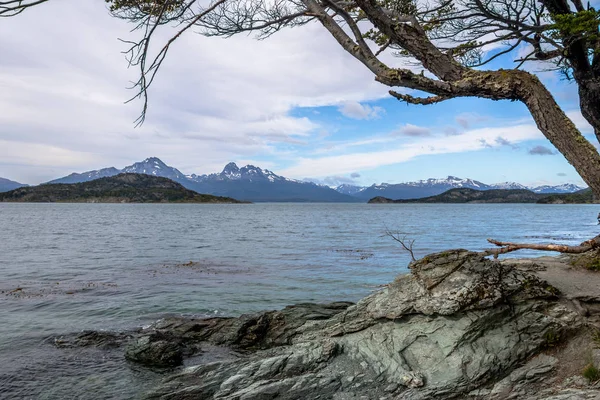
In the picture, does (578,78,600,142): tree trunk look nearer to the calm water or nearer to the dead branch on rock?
the dead branch on rock

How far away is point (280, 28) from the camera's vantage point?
7.07 m

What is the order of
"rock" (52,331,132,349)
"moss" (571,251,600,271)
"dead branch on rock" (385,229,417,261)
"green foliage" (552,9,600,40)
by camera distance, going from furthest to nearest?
"rock" (52,331,132,349) < "dead branch on rock" (385,229,417,261) < "moss" (571,251,600,271) < "green foliage" (552,9,600,40)

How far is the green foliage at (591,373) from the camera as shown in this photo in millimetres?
6473

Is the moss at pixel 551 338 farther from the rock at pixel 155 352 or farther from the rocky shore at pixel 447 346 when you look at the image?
the rock at pixel 155 352

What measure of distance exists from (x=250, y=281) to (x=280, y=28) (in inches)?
720

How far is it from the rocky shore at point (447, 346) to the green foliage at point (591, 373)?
3 cm

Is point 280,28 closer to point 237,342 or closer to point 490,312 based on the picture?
point 490,312

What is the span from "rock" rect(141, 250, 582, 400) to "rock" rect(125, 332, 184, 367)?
1.64 meters

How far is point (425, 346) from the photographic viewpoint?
322 inches

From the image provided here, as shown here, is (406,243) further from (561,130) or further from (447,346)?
(561,130)

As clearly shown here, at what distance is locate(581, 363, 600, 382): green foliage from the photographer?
647 cm

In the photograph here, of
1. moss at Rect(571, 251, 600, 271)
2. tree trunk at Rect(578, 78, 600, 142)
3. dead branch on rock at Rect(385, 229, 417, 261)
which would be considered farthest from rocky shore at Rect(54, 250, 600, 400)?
tree trunk at Rect(578, 78, 600, 142)

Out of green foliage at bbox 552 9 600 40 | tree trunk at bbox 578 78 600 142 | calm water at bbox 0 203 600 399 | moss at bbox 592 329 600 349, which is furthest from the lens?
calm water at bbox 0 203 600 399

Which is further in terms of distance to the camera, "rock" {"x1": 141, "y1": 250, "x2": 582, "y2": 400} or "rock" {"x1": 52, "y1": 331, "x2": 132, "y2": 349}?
"rock" {"x1": 52, "y1": 331, "x2": 132, "y2": 349}
